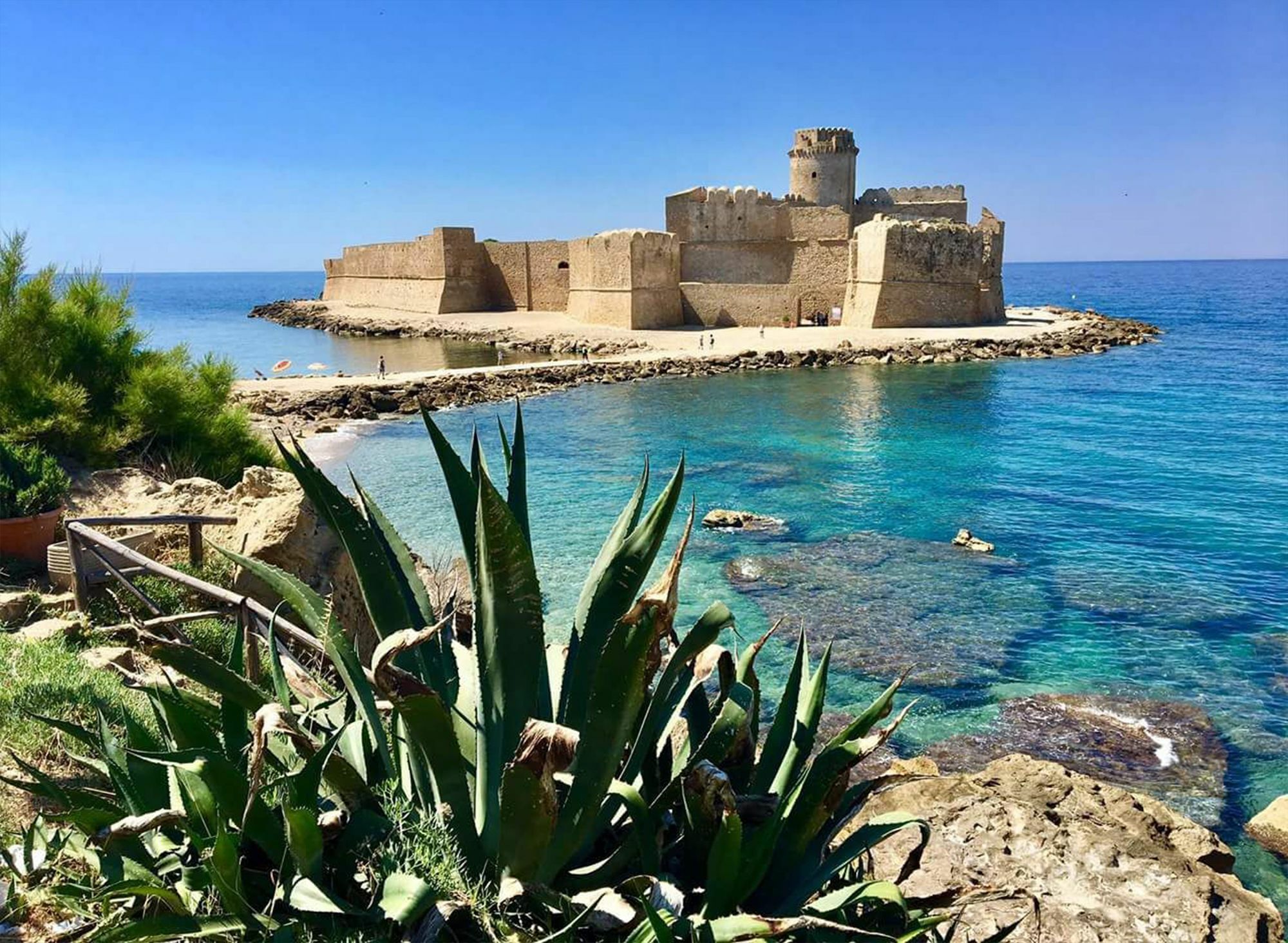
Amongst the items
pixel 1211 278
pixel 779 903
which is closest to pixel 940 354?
pixel 779 903

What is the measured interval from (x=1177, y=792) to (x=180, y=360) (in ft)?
26.7

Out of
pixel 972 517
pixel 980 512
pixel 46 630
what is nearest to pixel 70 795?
pixel 46 630

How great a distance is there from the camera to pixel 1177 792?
18.0 feet

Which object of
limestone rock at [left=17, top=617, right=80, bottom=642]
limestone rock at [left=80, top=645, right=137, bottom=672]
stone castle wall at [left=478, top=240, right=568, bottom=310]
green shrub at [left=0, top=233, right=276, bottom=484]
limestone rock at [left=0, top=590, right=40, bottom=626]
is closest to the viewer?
limestone rock at [left=80, top=645, right=137, bottom=672]

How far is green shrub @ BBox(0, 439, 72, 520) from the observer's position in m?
4.73

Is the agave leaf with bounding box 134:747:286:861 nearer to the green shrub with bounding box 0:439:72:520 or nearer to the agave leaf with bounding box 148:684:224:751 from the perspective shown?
the agave leaf with bounding box 148:684:224:751

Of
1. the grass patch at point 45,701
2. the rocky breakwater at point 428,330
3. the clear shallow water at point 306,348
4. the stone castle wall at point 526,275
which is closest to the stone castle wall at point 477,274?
Answer: the stone castle wall at point 526,275

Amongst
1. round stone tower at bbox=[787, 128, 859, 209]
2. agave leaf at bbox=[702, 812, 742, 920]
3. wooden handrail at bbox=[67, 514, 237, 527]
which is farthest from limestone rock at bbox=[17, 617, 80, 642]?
round stone tower at bbox=[787, 128, 859, 209]

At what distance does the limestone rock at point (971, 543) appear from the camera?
10.2 meters

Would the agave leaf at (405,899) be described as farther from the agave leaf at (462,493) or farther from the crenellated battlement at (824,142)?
the crenellated battlement at (824,142)

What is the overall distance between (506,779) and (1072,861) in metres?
2.98

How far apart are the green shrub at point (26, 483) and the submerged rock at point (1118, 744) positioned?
523 cm

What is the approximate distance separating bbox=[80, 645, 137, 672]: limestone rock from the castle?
26920 mm

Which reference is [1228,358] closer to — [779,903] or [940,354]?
[940,354]
